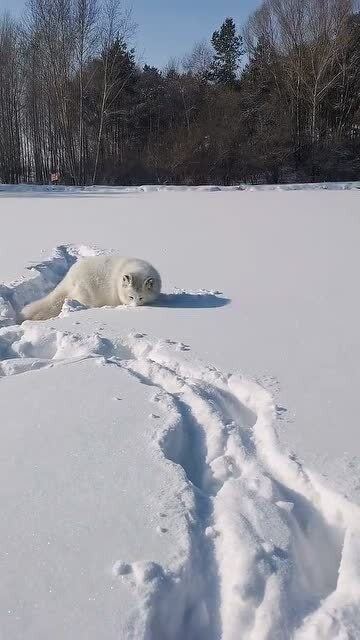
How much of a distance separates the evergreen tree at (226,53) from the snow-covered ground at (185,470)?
101 ft

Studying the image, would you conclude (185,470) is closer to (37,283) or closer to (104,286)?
(104,286)

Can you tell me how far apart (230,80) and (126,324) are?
103ft

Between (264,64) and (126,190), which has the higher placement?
(264,64)

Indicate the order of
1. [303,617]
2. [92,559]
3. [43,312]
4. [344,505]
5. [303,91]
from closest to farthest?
[303,617], [92,559], [344,505], [43,312], [303,91]

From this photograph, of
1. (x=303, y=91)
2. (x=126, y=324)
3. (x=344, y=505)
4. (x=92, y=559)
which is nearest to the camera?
(x=92, y=559)

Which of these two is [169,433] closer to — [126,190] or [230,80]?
[126,190]

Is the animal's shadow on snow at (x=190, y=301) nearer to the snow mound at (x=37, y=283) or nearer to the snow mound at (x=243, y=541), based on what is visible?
the snow mound at (x=37, y=283)

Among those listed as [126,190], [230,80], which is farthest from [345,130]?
[126,190]

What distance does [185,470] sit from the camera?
224 cm

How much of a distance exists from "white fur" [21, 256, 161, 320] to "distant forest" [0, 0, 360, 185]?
888 inches

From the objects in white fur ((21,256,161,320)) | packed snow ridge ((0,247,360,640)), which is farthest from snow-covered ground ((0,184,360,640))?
white fur ((21,256,161,320))

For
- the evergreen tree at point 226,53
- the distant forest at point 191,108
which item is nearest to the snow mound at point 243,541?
the distant forest at point 191,108

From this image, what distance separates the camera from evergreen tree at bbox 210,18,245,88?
3209 centimetres

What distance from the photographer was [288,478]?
2111mm
